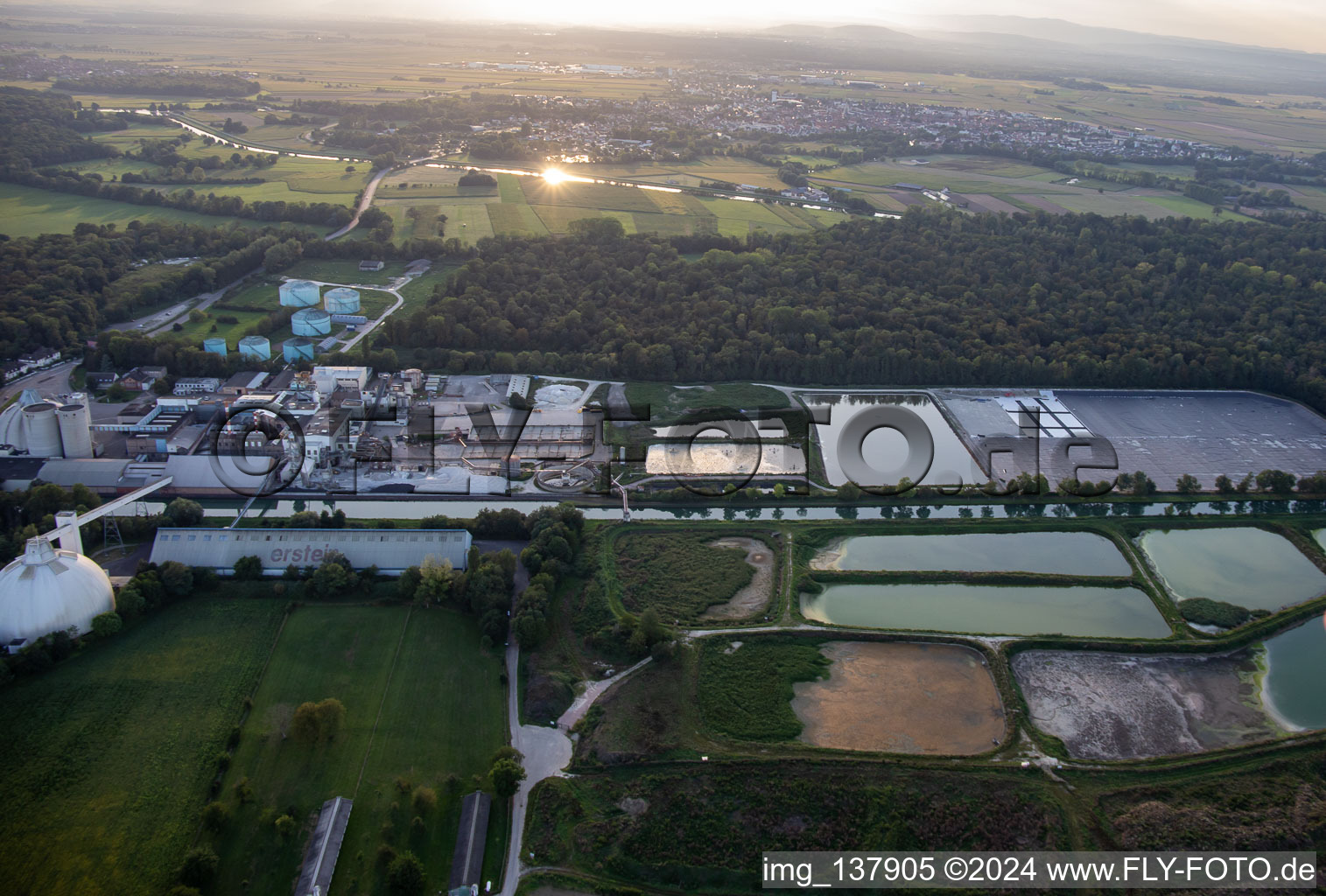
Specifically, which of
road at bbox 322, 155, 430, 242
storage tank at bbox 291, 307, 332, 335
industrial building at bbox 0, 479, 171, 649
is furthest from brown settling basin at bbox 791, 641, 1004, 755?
road at bbox 322, 155, 430, 242

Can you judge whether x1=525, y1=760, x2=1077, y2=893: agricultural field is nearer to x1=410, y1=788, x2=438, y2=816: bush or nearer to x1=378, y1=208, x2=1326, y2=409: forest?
x1=410, y1=788, x2=438, y2=816: bush

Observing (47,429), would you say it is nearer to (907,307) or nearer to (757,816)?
(757,816)

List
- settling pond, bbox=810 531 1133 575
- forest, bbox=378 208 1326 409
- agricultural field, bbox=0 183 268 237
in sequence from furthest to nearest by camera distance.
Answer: agricultural field, bbox=0 183 268 237 → forest, bbox=378 208 1326 409 → settling pond, bbox=810 531 1133 575

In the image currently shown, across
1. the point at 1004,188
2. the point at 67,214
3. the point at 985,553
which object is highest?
the point at 1004,188

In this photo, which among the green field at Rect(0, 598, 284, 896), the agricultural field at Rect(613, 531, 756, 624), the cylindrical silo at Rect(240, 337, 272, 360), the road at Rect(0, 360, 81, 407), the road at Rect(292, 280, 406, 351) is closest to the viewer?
the green field at Rect(0, 598, 284, 896)

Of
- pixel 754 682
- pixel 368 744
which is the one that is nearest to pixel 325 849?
pixel 368 744

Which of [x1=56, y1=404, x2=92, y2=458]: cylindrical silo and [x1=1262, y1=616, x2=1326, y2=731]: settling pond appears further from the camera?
[x1=56, y1=404, x2=92, y2=458]: cylindrical silo

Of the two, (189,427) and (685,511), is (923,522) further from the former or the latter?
(189,427)
